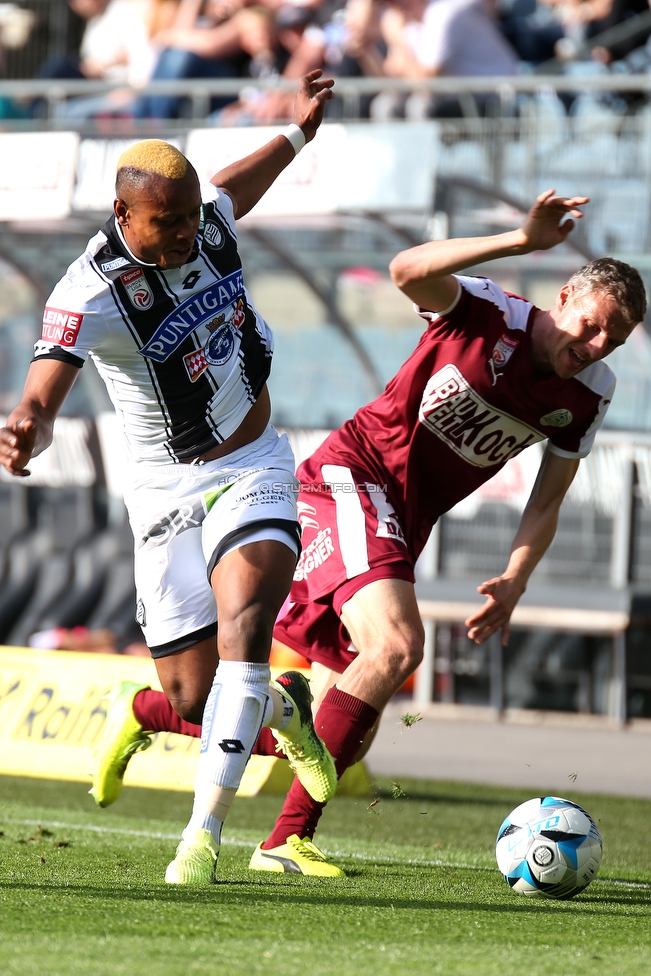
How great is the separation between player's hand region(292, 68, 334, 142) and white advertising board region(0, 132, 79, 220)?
5.28m

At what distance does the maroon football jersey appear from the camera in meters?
5.22

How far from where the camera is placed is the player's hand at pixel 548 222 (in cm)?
437

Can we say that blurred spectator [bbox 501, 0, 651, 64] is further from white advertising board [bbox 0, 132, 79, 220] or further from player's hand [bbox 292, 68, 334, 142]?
player's hand [bbox 292, 68, 334, 142]

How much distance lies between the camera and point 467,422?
5.29 m

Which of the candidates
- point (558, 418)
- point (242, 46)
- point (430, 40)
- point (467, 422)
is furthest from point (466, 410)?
point (242, 46)

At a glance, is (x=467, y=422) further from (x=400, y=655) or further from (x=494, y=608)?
(x=400, y=655)

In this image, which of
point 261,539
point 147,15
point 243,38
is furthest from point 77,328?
point 147,15

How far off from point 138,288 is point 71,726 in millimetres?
4870

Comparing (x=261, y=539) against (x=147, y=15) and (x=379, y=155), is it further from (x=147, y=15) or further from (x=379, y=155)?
(x=147, y=15)

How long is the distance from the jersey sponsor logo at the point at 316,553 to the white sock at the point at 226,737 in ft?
3.37

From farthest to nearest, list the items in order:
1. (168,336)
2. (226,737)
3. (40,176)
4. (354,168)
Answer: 1. (40,176)
2. (354,168)
3. (168,336)
4. (226,737)

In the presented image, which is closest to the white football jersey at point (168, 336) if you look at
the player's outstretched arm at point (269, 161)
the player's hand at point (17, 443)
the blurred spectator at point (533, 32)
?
the player's outstretched arm at point (269, 161)

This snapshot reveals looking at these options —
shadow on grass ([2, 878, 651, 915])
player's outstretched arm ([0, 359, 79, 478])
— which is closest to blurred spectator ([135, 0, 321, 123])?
player's outstretched arm ([0, 359, 79, 478])

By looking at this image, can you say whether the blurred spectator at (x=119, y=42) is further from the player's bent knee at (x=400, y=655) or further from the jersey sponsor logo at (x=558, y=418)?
the player's bent knee at (x=400, y=655)
